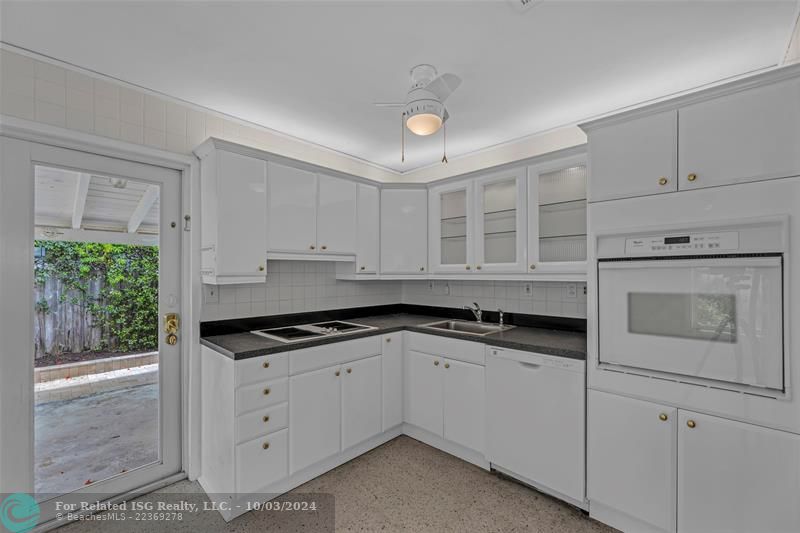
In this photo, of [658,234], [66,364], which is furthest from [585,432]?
[66,364]

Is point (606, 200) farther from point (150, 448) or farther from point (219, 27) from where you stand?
point (150, 448)

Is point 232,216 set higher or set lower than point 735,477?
higher

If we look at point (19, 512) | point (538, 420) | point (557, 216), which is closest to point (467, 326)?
point (538, 420)

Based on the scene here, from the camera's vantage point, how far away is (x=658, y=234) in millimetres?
1806

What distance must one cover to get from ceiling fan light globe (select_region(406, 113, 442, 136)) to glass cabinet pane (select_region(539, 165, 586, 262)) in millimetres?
1102

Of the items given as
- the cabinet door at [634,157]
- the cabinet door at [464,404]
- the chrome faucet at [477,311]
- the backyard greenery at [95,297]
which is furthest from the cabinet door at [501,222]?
the backyard greenery at [95,297]

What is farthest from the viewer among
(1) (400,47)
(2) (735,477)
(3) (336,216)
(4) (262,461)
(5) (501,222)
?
(3) (336,216)

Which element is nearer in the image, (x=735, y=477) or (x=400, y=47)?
(x=735, y=477)

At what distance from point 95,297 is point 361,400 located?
1.83 metres

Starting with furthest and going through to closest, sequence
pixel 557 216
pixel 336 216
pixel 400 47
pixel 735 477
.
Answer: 1. pixel 336 216
2. pixel 557 216
3. pixel 400 47
4. pixel 735 477

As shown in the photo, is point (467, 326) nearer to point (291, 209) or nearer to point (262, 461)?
point (291, 209)

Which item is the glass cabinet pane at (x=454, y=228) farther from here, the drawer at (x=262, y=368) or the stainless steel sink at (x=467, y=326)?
the drawer at (x=262, y=368)

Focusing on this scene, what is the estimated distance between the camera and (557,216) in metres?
2.55

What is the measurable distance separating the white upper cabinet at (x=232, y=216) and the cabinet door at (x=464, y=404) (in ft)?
5.11
